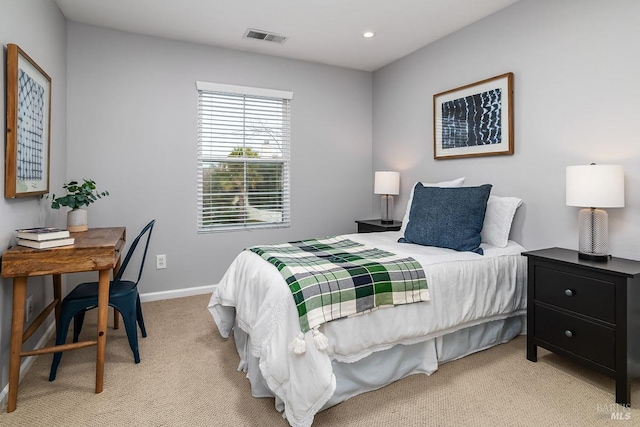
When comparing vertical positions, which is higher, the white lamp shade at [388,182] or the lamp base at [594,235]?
the white lamp shade at [388,182]

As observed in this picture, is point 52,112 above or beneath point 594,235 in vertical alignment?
above

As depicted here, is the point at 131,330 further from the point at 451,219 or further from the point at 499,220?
the point at 499,220

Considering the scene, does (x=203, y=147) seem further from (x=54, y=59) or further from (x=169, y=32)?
(x=54, y=59)

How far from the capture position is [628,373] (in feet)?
5.86

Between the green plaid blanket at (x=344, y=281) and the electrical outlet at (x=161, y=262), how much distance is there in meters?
1.59

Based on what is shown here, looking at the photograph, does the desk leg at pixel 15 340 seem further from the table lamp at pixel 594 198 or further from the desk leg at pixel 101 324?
the table lamp at pixel 594 198

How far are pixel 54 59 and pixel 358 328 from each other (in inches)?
115

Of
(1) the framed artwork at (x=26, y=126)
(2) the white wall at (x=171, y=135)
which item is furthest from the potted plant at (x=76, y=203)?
(2) the white wall at (x=171, y=135)

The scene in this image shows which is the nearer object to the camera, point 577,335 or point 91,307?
point 577,335

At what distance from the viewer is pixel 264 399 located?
1861 mm

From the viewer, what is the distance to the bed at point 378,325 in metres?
1.62

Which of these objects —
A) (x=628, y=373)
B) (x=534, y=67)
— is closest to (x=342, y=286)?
(x=628, y=373)

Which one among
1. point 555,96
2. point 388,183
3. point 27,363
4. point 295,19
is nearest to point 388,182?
point 388,183

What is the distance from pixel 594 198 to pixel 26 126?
3.25 m
